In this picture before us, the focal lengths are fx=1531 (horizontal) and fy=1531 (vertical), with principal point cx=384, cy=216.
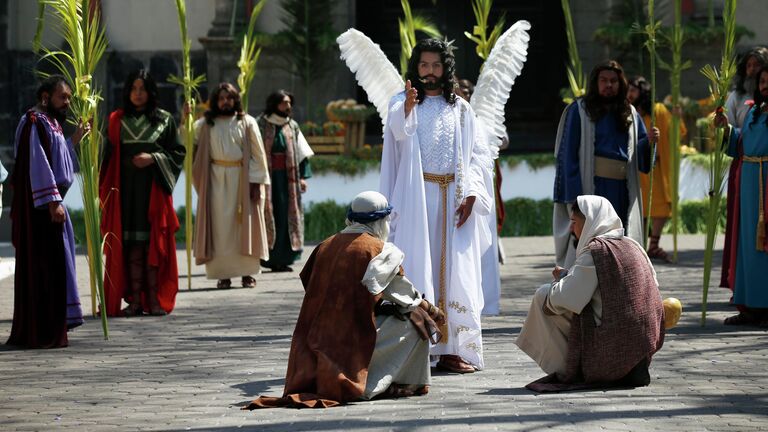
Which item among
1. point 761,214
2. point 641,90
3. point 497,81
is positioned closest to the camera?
point 497,81

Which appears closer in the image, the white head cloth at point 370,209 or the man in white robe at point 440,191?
the white head cloth at point 370,209

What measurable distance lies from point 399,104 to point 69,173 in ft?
9.10

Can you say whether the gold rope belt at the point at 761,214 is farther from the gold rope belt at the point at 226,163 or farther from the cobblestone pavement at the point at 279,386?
the gold rope belt at the point at 226,163

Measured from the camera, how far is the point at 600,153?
36.0ft

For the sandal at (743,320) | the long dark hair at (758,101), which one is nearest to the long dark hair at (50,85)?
the long dark hair at (758,101)

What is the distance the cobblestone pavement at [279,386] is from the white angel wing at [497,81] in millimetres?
1451

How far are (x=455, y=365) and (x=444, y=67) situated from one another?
5.68 ft

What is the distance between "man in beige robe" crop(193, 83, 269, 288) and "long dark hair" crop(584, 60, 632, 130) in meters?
4.14

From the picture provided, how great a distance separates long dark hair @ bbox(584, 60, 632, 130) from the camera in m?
10.9

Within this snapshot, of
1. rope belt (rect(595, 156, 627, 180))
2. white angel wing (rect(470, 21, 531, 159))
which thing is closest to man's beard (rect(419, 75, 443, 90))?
white angel wing (rect(470, 21, 531, 159))

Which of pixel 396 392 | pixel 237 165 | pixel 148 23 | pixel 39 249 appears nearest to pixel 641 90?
pixel 237 165

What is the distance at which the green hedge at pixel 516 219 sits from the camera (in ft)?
62.7

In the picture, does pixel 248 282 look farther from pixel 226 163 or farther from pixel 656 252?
pixel 656 252

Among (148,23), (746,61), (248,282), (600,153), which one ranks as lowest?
(248,282)
